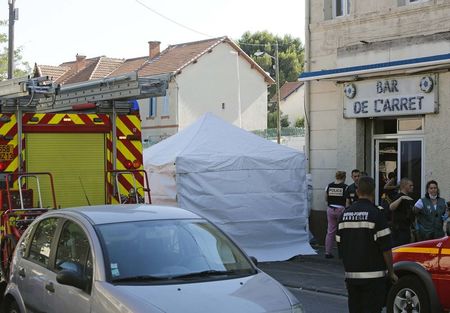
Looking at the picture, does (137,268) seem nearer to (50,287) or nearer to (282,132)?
(50,287)

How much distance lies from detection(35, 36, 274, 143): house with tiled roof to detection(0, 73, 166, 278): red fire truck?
30490 millimetres

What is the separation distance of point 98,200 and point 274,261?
5289 mm

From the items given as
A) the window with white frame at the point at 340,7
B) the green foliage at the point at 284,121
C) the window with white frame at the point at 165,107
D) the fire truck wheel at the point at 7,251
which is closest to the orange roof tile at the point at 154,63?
the window with white frame at the point at 165,107

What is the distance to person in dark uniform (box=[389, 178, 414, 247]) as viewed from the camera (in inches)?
430

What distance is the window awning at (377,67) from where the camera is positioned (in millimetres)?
12883

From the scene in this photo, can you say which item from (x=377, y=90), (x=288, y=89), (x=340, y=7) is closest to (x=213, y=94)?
(x=288, y=89)

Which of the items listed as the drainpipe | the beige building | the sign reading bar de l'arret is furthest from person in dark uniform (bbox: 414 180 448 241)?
the drainpipe

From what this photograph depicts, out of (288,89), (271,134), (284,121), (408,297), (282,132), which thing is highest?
(288,89)

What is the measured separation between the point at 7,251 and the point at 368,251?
176 inches

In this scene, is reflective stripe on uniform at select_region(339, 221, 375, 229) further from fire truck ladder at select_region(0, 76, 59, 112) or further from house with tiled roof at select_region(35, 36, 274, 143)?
house with tiled roof at select_region(35, 36, 274, 143)

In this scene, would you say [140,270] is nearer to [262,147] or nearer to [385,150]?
[262,147]

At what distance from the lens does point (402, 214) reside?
1104cm

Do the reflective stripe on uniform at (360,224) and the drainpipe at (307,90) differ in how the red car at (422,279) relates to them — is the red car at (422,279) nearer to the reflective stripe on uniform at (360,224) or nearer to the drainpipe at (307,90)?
the reflective stripe on uniform at (360,224)

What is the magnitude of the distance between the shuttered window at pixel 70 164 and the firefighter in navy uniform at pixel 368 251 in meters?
4.41
